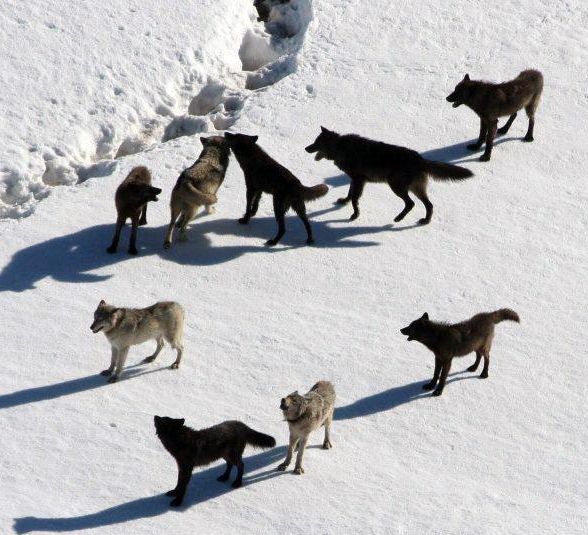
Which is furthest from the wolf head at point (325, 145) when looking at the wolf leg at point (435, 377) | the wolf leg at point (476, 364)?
the wolf leg at point (435, 377)

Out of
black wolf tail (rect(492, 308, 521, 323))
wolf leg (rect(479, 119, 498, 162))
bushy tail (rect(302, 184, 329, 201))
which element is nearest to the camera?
black wolf tail (rect(492, 308, 521, 323))

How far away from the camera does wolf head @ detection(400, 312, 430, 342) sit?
625 inches

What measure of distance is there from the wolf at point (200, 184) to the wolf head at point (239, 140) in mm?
84

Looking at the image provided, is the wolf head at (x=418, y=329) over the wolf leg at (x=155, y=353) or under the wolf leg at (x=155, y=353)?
over

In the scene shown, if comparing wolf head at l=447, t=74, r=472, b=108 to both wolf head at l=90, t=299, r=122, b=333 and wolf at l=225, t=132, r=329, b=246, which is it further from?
wolf head at l=90, t=299, r=122, b=333

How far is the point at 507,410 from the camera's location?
15.8 m

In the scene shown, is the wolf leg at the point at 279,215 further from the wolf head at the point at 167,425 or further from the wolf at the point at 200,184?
the wolf head at the point at 167,425

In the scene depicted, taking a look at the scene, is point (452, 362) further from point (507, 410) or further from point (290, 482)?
point (290, 482)

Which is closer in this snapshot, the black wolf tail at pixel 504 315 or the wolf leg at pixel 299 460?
the wolf leg at pixel 299 460

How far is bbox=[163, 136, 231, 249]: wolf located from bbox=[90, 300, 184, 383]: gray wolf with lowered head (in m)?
2.86

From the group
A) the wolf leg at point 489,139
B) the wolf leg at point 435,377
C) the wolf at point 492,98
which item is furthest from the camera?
the wolf leg at point 489,139

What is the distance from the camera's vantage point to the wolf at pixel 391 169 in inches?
754

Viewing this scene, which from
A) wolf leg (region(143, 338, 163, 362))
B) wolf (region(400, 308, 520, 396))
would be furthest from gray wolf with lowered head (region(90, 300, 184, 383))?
wolf (region(400, 308, 520, 396))

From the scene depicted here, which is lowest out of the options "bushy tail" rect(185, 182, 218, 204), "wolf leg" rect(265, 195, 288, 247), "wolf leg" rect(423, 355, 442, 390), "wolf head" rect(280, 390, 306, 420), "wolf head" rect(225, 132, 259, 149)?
"wolf leg" rect(423, 355, 442, 390)
